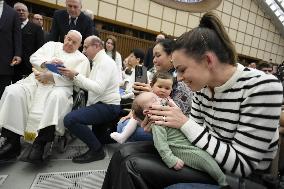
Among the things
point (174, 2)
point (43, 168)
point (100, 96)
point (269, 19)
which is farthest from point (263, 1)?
point (43, 168)

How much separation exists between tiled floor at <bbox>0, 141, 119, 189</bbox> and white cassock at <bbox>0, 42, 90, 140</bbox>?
258mm

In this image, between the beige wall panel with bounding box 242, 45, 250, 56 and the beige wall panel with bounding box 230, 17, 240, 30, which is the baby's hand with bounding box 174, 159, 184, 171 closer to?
the beige wall panel with bounding box 230, 17, 240, 30

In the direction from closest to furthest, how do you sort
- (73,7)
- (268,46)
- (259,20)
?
(73,7) < (259,20) < (268,46)

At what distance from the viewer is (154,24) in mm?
8742

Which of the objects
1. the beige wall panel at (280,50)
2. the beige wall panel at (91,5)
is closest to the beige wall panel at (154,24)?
the beige wall panel at (91,5)

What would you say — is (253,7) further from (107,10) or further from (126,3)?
(107,10)

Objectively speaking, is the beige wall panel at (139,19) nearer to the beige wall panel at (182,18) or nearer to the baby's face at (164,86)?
the beige wall panel at (182,18)

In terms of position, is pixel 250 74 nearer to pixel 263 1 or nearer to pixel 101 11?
pixel 101 11

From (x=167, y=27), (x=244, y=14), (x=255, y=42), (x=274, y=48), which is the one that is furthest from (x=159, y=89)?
(x=274, y=48)

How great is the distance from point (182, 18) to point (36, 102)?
25.0ft

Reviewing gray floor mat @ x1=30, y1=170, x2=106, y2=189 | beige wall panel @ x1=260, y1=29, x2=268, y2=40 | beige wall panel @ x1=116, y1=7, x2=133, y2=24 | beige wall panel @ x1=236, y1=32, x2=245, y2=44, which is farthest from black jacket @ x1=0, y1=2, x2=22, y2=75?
beige wall panel @ x1=260, y1=29, x2=268, y2=40

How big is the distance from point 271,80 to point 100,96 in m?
1.96

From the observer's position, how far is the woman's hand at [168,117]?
1.13m

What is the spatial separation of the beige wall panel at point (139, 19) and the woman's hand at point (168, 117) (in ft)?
24.5
